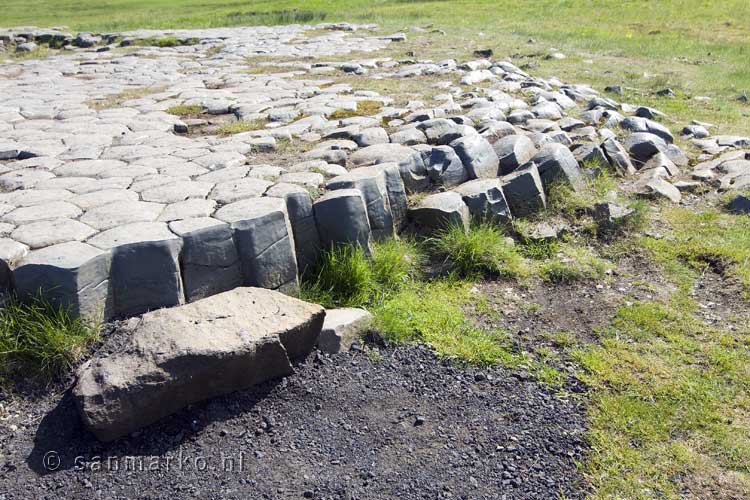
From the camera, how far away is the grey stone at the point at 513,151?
569 cm

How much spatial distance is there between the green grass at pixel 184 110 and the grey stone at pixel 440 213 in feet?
9.80

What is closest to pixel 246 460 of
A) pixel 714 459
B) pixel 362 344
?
pixel 362 344

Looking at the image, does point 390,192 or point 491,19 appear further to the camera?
point 491,19

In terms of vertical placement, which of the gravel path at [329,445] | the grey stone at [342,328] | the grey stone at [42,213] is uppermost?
the grey stone at [42,213]

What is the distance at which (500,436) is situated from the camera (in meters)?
3.22

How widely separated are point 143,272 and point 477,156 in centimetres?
285

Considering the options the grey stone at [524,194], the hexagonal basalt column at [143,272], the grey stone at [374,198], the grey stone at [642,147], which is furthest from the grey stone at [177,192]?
the grey stone at [642,147]

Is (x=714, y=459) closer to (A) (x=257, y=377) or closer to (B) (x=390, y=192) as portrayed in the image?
(A) (x=257, y=377)

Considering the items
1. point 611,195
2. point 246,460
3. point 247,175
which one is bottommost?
point 246,460

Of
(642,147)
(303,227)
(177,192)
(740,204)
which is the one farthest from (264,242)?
(642,147)

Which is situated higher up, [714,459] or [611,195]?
[611,195]

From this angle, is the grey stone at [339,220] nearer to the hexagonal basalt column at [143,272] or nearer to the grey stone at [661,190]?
the hexagonal basalt column at [143,272]

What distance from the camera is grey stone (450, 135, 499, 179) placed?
17.9 feet

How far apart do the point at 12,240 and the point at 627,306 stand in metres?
3.57
